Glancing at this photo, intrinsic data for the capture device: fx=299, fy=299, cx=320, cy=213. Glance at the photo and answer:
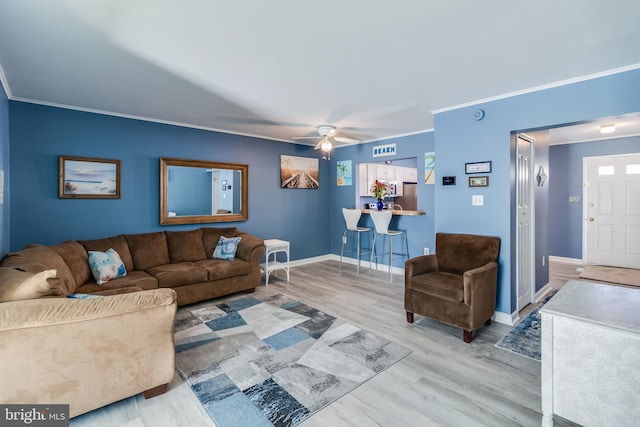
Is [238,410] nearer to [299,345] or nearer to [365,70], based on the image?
[299,345]

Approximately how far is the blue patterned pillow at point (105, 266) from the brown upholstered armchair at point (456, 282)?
314 centimetres

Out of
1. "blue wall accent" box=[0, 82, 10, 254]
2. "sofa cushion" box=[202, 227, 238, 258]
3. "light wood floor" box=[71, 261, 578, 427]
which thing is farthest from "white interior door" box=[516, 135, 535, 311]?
"blue wall accent" box=[0, 82, 10, 254]

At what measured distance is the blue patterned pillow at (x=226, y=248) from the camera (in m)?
4.19

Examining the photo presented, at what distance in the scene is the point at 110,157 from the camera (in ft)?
12.5

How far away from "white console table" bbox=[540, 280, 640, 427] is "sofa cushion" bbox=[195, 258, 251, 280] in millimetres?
3279

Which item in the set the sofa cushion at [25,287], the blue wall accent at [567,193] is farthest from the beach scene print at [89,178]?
the blue wall accent at [567,193]

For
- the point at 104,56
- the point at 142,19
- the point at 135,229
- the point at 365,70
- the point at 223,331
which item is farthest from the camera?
the point at 135,229

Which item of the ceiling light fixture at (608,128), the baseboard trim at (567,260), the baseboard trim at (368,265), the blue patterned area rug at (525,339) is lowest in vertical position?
the blue patterned area rug at (525,339)

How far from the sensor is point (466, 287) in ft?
8.78


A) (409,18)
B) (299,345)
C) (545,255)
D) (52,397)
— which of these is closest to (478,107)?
(409,18)

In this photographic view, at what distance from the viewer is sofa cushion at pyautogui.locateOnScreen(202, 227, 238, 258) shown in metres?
4.34

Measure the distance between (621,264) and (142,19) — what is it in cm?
756

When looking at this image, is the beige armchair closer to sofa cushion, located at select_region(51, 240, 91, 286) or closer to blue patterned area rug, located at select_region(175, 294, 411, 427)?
blue patterned area rug, located at select_region(175, 294, 411, 427)

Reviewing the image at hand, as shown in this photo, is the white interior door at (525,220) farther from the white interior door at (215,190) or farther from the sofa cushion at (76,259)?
the sofa cushion at (76,259)
